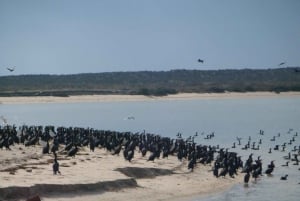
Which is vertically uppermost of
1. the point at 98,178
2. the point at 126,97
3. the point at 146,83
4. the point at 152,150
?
the point at 146,83

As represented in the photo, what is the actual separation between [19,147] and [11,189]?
12163 mm

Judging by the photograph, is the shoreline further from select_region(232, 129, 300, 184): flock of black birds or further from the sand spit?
the sand spit

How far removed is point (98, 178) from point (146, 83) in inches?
5732

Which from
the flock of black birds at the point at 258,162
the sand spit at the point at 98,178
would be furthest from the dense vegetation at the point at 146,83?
the sand spit at the point at 98,178

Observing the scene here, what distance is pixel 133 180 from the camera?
2533 cm

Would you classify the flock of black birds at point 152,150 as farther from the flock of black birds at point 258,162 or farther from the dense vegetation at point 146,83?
the dense vegetation at point 146,83

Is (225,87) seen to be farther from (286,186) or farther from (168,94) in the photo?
(286,186)

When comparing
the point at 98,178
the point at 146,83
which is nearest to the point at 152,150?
the point at 98,178

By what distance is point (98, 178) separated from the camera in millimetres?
24219

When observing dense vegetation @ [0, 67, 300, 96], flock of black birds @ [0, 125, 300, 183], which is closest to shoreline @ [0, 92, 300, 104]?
dense vegetation @ [0, 67, 300, 96]

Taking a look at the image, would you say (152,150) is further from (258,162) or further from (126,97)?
(126,97)

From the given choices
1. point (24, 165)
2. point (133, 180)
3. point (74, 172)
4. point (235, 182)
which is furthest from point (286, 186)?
point (24, 165)

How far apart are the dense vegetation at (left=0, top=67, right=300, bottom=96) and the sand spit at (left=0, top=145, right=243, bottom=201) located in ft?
293

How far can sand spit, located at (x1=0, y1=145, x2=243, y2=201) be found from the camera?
22.0 metres
